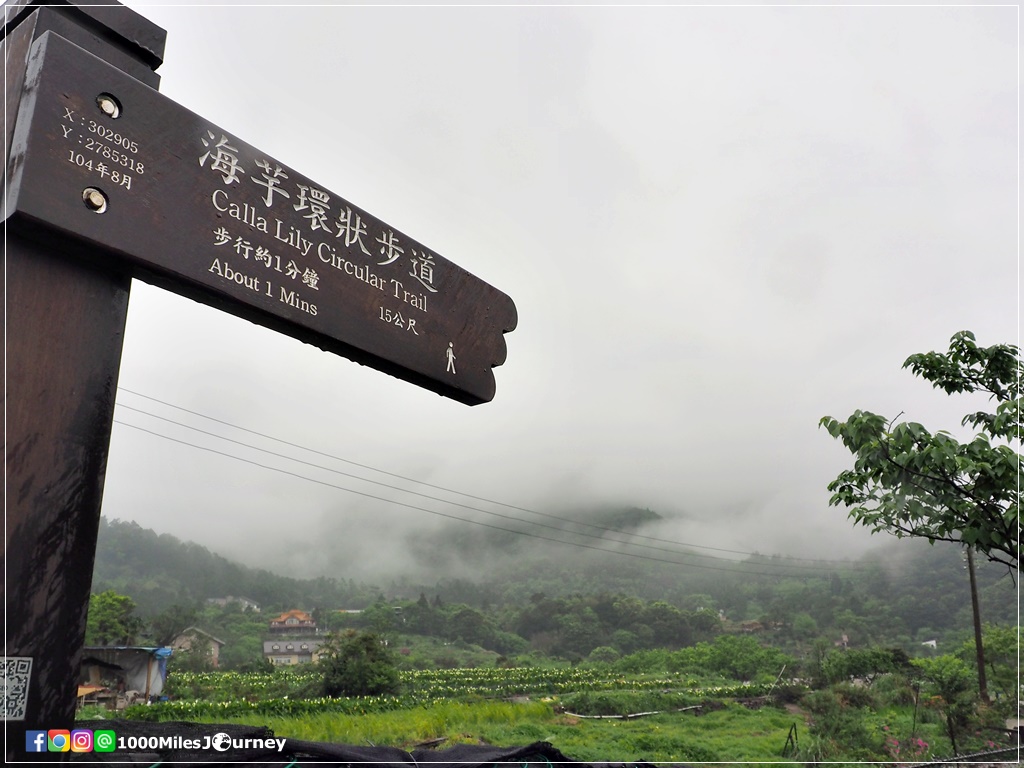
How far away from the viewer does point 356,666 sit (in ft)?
22.7

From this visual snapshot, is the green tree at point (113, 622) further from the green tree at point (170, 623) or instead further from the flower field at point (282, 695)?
the flower field at point (282, 695)

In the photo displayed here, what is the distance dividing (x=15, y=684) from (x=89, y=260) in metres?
0.49

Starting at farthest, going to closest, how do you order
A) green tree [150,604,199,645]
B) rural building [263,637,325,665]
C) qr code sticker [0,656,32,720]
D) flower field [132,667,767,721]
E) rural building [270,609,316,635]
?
rural building [270,609,316,635] → rural building [263,637,325,665] → green tree [150,604,199,645] → flower field [132,667,767,721] → qr code sticker [0,656,32,720]

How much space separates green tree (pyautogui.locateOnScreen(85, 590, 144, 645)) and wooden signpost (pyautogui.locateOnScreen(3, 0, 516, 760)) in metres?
6.78

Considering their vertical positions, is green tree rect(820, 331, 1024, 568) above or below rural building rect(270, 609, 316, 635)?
above

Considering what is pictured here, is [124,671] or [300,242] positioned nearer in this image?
[300,242]

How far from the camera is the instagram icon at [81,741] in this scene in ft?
2.57

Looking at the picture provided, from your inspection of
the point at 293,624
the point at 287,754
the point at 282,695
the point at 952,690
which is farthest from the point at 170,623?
the point at 952,690

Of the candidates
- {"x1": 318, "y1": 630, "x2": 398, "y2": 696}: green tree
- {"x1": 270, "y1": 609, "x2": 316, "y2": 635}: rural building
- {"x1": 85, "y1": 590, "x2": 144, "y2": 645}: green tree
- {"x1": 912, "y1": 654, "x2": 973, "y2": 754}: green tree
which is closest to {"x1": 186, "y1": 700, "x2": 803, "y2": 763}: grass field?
{"x1": 318, "y1": 630, "x2": 398, "y2": 696}: green tree

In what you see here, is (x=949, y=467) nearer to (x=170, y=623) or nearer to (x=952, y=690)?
(x=170, y=623)

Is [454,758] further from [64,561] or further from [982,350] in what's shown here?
[982,350]

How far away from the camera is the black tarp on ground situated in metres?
1.50

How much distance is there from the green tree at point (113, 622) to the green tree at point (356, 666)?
1912mm

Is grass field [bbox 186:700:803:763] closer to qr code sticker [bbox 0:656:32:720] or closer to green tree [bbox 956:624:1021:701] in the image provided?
green tree [bbox 956:624:1021:701]
